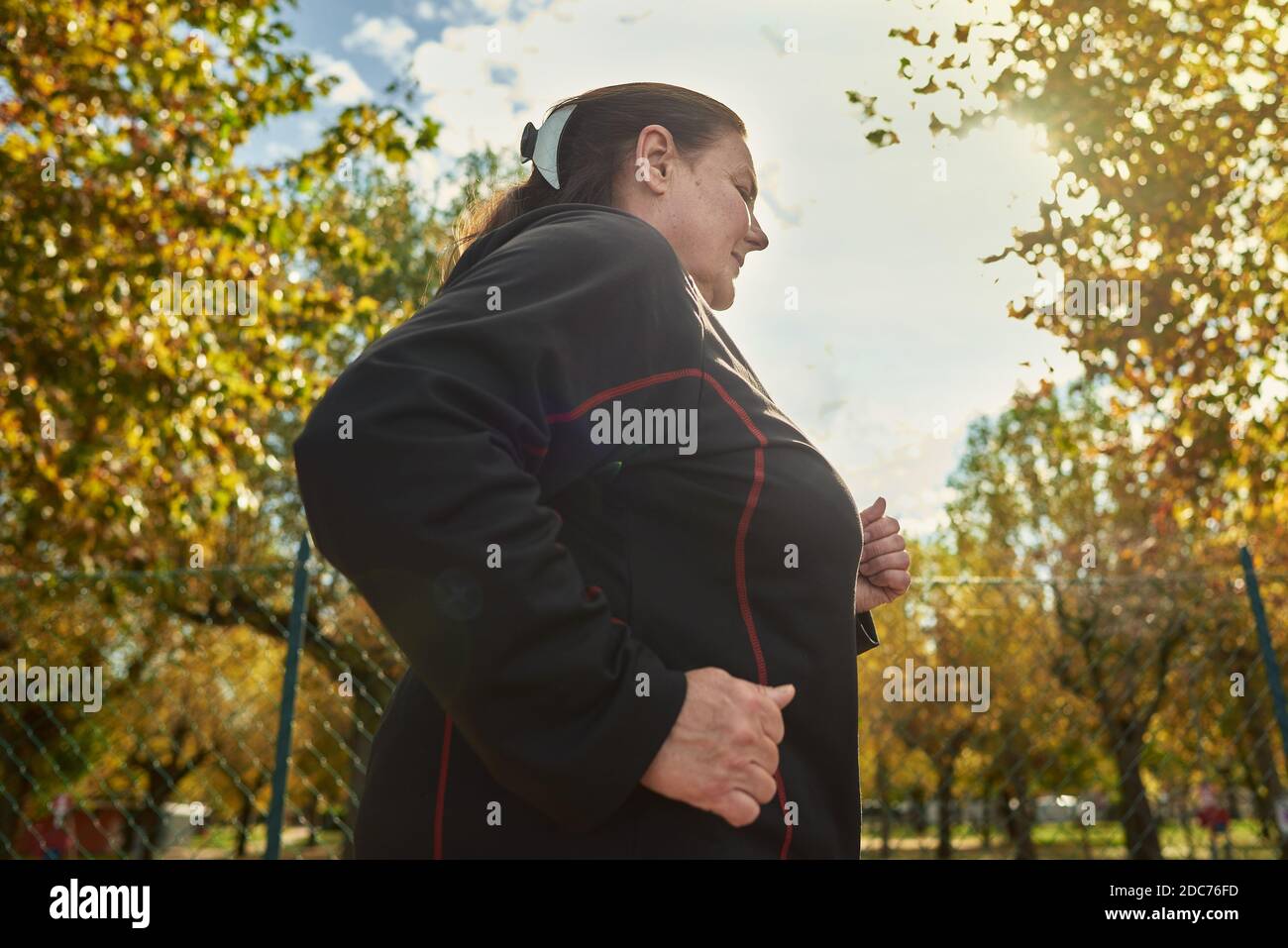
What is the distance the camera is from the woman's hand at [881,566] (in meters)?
1.91

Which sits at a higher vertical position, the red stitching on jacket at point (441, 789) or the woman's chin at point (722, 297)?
the woman's chin at point (722, 297)

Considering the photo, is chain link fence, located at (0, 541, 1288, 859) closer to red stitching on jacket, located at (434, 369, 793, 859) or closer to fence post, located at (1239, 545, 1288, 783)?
fence post, located at (1239, 545, 1288, 783)

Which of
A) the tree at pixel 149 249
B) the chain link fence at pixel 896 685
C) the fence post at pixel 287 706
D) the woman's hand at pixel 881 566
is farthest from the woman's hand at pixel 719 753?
the tree at pixel 149 249

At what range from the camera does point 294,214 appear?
8133 mm

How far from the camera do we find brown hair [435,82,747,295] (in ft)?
5.95

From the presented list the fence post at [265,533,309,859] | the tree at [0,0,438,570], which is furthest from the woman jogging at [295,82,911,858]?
the tree at [0,0,438,570]

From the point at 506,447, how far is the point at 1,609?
17.5 feet

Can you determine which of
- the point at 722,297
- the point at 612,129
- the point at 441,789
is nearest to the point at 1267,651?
the point at 722,297

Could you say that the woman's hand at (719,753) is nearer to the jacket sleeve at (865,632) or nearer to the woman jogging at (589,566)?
the woman jogging at (589,566)

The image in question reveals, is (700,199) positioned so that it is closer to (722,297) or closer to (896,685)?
(722,297)

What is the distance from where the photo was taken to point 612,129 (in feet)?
6.05

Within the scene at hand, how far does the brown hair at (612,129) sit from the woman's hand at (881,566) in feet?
2.60

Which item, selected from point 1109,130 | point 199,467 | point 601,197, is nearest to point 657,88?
point 601,197

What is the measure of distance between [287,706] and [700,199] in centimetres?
308
